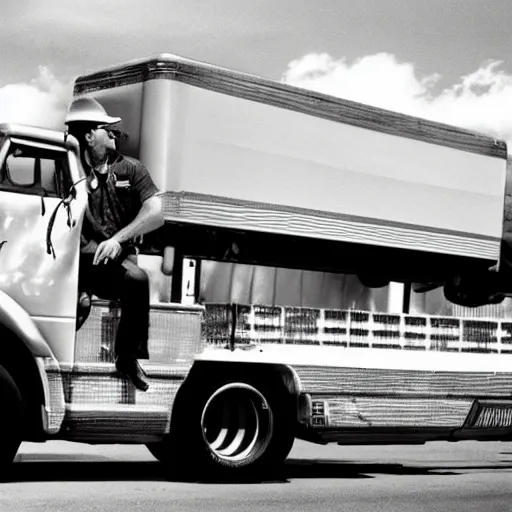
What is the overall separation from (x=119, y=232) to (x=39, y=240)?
0.75 m

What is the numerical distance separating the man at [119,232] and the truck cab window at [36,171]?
0.26 meters

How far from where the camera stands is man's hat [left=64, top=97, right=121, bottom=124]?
34.7 feet

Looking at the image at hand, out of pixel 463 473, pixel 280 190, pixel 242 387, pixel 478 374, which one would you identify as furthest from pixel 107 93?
pixel 463 473


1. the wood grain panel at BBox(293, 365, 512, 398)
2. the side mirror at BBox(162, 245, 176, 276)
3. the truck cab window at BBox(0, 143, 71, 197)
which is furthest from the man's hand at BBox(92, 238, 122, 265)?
the wood grain panel at BBox(293, 365, 512, 398)

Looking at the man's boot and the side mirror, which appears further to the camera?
the side mirror

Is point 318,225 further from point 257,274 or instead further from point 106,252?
point 106,252

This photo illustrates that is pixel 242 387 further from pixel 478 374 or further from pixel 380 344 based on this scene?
pixel 478 374

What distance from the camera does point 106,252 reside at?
10.1 m

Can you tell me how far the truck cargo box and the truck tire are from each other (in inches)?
56.5

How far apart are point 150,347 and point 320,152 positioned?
2.46 meters

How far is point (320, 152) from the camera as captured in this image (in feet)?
→ 37.4

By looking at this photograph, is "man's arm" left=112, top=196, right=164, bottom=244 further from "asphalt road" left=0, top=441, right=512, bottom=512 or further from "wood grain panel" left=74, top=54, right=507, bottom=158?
"asphalt road" left=0, top=441, right=512, bottom=512

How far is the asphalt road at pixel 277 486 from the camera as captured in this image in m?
9.30

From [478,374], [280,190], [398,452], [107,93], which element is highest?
[107,93]
